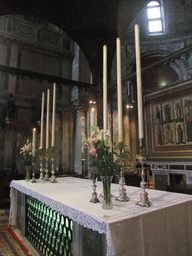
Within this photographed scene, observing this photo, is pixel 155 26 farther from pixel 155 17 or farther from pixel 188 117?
pixel 188 117

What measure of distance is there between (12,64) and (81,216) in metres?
9.32

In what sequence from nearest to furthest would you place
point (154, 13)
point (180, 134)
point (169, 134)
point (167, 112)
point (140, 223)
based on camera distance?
point (140, 223), point (180, 134), point (169, 134), point (167, 112), point (154, 13)

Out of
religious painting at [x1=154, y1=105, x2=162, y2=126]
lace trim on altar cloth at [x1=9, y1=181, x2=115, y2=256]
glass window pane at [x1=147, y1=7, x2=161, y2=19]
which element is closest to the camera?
lace trim on altar cloth at [x1=9, y1=181, x2=115, y2=256]

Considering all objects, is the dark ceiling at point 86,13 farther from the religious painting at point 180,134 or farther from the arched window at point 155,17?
the arched window at point 155,17

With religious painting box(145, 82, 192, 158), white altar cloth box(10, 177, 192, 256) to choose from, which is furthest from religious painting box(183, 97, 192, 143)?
white altar cloth box(10, 177, 192, 256)

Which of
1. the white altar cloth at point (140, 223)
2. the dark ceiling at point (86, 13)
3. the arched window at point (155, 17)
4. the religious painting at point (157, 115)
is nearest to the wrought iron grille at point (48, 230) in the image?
the white altar cloth at point (140, 223)

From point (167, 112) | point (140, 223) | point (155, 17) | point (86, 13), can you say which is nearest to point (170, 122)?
point (167, 112)

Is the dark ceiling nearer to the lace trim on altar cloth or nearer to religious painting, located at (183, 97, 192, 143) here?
the lace trim on altar cloth

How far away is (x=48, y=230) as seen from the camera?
9.09 ft

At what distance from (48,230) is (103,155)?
181 centimetres

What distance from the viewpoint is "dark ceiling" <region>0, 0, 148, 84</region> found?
370 centimetres

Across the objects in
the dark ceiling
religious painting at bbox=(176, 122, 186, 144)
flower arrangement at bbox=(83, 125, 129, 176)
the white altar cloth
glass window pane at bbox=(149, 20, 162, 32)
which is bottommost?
the white altar cloth

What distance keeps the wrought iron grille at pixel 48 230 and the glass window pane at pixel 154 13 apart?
14.2 m

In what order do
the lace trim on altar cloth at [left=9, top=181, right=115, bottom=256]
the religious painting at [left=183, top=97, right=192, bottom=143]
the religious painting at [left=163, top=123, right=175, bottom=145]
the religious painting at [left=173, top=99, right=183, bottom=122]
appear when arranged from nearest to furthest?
the lace trim on altar cloth at [left=9, top=181, right=115, bottom=256], the religious painting at [left=183, top=97, right=192, bottom=143], the religious painting at [left=173, top=99, right=183, bottom=122], the religious painting at [left=163, top=123, right=175, bottom=145]
